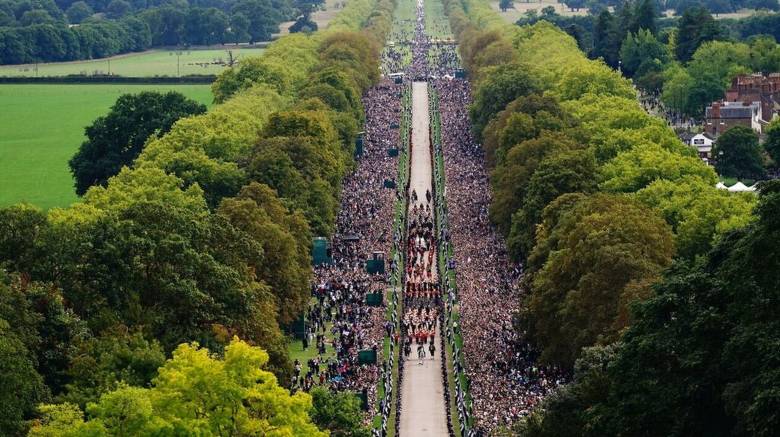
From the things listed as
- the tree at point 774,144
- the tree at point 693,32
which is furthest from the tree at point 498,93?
the tree at point 693,32

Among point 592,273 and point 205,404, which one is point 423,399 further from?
point 205,404

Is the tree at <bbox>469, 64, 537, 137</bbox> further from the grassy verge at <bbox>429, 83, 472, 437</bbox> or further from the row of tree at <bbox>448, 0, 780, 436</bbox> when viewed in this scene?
the grassy verge at <bbox>429, 83, 472, 437</bbox>

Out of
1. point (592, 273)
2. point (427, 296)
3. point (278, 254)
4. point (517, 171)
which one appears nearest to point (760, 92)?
point (517, 171)

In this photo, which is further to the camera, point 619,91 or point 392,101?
point 392,101

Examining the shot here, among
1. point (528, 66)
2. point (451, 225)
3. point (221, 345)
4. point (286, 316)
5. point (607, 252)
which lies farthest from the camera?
point (528, 66)

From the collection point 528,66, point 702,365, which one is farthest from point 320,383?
point 528,66

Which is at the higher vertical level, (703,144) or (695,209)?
(695,209)

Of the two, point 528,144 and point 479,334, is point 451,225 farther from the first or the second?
point 479,334
